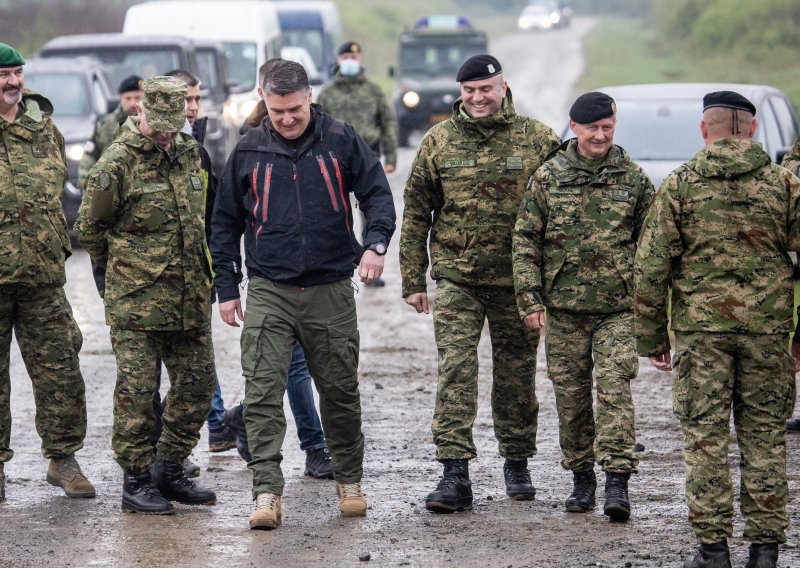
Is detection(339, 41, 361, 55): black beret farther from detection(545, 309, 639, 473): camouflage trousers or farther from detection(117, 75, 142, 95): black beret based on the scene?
detection(545, 309, 639, 473): camouflage trousers

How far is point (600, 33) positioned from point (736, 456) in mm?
58369

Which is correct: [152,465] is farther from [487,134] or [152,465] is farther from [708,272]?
[708,272]

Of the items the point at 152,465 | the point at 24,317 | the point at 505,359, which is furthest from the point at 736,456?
the point at 24,317

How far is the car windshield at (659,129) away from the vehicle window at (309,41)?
20.6 metres

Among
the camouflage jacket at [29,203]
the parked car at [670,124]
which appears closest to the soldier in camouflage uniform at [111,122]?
the camouflage jacket at [29,203]

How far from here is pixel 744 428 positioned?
5.54m

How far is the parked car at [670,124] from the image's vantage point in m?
11.8

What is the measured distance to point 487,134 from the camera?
671 cm

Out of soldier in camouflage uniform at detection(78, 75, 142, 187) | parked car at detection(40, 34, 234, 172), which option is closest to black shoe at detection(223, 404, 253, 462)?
soldier in camouflage uniform at detection(78, 75, 142, 187)

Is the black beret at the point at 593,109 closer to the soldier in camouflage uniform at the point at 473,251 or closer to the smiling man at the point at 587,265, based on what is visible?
the smiling man at the point at 587,265

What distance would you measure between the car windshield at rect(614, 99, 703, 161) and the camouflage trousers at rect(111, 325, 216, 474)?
19.5ft

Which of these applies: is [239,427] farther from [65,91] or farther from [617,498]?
[65,91]

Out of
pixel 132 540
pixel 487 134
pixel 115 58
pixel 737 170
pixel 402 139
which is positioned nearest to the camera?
pixel 737 170

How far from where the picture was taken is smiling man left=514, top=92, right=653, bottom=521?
636 cm
